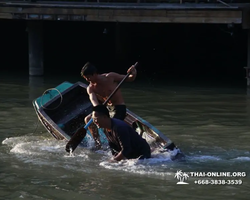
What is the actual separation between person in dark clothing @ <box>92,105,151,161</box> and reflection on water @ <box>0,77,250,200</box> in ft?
0.68

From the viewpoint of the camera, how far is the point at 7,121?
12570 mm

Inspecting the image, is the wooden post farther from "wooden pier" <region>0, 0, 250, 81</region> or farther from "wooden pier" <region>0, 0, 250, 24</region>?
"wooden pier" <region>0, 0, 250, 24</region>

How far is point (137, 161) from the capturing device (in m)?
8.81

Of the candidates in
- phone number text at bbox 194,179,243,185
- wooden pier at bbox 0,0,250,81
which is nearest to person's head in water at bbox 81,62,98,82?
phone number text at bbox 194,179,243,185

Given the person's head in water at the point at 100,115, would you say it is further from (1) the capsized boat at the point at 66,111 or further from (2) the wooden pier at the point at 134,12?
(2) the wooden pier at the point at 134,12

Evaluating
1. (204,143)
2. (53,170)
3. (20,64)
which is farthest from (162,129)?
(20,64)

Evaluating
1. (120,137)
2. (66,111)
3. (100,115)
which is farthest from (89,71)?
(66,111)

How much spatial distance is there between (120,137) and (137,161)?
2.23 feet

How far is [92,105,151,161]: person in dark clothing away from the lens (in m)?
8.16

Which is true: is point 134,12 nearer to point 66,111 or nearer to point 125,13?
point 125,13

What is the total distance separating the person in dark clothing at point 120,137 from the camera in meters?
8.16

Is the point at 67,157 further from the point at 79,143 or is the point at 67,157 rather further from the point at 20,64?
the point at 20,64

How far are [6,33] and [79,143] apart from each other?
1550 cm

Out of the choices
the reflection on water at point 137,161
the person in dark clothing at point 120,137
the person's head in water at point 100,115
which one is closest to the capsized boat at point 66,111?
the reflection on water at point 137,161
